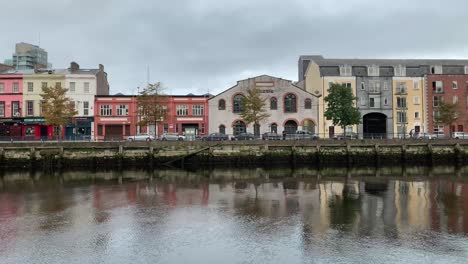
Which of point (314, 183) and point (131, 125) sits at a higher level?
point (131, 125)

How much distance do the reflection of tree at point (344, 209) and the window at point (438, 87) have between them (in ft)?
165

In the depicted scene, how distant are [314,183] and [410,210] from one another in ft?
36.2

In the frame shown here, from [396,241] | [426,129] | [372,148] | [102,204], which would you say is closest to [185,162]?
[372,148]

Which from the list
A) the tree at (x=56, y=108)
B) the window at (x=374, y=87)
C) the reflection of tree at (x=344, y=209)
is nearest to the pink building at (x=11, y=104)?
the tree at (x=56, y=108)

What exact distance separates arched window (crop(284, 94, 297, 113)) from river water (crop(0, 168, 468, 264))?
114 feet

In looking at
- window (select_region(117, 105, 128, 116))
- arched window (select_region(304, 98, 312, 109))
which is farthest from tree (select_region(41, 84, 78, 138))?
arched window (select_region(304, 98, 312, 109))

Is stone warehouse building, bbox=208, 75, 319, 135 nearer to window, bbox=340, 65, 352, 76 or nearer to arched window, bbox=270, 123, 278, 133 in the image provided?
arched window, bbox=270, 123, 278, 133

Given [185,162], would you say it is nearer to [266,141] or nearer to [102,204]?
[266,141]

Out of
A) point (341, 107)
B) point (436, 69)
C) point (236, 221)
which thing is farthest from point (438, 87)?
point (236, 221)

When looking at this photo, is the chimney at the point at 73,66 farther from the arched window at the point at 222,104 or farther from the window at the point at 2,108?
the arched window at the point at 222,104

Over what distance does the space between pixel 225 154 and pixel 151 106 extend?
602 inches

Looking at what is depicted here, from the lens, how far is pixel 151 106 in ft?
185

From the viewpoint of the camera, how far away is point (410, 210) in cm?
2008

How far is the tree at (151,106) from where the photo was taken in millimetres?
55938
